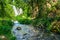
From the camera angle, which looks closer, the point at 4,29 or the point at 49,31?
the point at 4,29

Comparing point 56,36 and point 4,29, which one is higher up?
point 4,29

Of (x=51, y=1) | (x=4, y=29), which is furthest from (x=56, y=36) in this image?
(x=51, y=1)

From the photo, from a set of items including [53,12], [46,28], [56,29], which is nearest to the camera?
[56,29]

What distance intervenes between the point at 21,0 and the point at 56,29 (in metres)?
15.9

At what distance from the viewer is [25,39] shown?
1593 cm

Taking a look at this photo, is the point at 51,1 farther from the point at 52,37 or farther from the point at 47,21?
the point at 52,37

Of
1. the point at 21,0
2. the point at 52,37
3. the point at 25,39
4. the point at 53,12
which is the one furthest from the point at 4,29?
the point at 21,0

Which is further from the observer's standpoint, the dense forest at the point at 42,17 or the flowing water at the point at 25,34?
the dense forest at the point at 42,17

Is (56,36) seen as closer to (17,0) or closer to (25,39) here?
(25,39)

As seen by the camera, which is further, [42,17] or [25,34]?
[42,17]

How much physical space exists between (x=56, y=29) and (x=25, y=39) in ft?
13.2

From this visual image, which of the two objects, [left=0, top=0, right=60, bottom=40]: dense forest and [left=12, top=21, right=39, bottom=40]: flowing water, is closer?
[left=12, top=21, right=39, bottom=40]: flowing water

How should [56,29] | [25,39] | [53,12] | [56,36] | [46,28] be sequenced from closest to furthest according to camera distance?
[25,39] → [56,36] → [56,29] → [46,28] → [53,12]

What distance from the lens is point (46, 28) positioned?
20.1 meters
